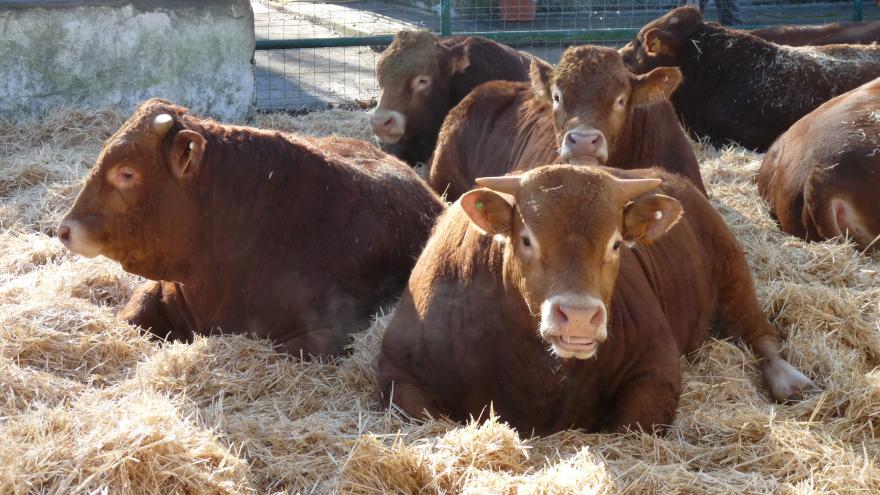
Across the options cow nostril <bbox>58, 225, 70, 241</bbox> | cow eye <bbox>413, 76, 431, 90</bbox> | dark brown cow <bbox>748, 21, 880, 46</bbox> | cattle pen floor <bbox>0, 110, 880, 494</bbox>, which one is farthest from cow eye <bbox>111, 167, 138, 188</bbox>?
dark brown cow <bbox>748, 21, 880, 46</bbox>

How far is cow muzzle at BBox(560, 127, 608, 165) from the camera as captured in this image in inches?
259

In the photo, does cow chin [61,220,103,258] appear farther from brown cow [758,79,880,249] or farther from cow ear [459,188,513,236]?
brown cow [758,79,880,249]

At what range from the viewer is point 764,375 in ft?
17.5

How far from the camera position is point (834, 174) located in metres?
7.16

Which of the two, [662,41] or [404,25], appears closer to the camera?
[662,41]

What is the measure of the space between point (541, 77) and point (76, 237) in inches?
140

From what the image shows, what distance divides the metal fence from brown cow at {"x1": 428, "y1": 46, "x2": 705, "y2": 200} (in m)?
3.75

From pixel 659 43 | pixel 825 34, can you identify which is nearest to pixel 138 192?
pixel 659 43

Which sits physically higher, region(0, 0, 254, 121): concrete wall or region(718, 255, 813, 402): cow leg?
region(0, 0, 254, 121): concrete wall

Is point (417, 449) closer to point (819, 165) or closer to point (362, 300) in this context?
point (362, 300)

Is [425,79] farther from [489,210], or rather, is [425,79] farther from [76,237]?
[489,210]

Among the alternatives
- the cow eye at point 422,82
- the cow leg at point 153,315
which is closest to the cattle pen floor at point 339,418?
the cow leg at point 153,315

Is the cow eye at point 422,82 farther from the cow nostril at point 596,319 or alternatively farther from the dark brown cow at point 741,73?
the cow nostril at point 596,319

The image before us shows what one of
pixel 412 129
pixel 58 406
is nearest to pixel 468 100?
pixel 412 129
